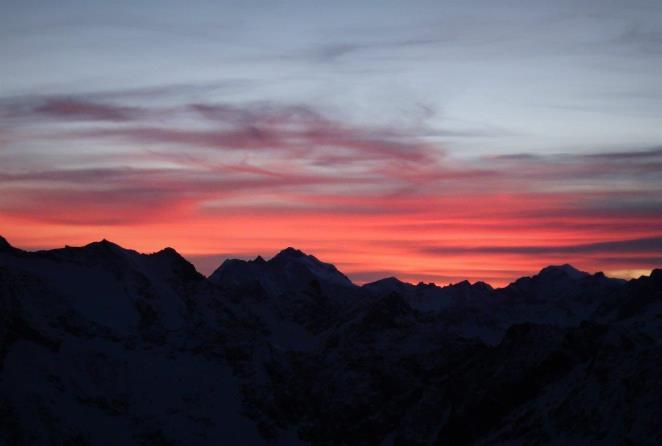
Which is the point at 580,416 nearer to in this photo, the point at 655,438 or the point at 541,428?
the point at 541,428

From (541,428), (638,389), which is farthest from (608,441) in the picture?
(541,428)

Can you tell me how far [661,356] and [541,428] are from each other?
1039 inches

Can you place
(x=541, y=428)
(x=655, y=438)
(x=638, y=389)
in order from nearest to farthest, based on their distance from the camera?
(x=655, y=438), (x=638, y=389), (x=541, y=428)

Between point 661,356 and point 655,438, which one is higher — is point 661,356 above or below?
above

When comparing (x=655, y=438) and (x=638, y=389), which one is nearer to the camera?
(x=655, y=438)

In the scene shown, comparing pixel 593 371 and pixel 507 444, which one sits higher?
pixel 593 371

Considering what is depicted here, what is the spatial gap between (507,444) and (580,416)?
17271 mm

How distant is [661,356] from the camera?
180 m

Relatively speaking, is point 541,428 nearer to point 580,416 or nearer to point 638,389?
point 580,416

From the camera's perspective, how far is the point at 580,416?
187375mm

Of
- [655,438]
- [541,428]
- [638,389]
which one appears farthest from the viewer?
[541,428]

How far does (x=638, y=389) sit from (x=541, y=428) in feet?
77.2

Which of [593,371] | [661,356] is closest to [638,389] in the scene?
[661,356]

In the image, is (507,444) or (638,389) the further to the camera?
(507,444)
